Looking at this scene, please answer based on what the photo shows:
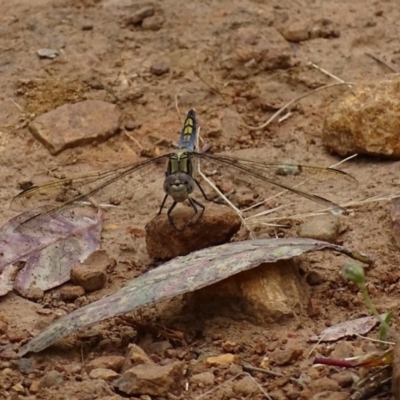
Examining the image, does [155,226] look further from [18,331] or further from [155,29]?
[155,29]

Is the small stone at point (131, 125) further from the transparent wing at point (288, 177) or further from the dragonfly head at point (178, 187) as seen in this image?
the dragonfly head at point (178, 187)

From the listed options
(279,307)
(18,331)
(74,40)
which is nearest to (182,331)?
(279,307)

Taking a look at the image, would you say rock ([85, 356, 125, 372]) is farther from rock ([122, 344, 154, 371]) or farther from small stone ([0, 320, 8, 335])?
small stone ([0, 320, 8, 335])

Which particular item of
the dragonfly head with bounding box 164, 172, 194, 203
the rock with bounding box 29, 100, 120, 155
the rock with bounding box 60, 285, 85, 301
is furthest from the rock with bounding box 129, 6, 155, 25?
the rock with bounding box 60, 285, 85, 301

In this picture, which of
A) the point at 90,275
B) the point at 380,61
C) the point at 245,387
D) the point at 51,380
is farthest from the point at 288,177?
the point at 51,380

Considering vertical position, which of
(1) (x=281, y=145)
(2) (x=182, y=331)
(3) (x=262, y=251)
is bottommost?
(1) (x=281, y=145)

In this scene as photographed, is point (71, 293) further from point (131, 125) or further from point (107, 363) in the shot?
point (131, 125)

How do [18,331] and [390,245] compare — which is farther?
[390,245]

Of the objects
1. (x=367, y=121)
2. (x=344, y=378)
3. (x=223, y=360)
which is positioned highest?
(x=344, y=378)
